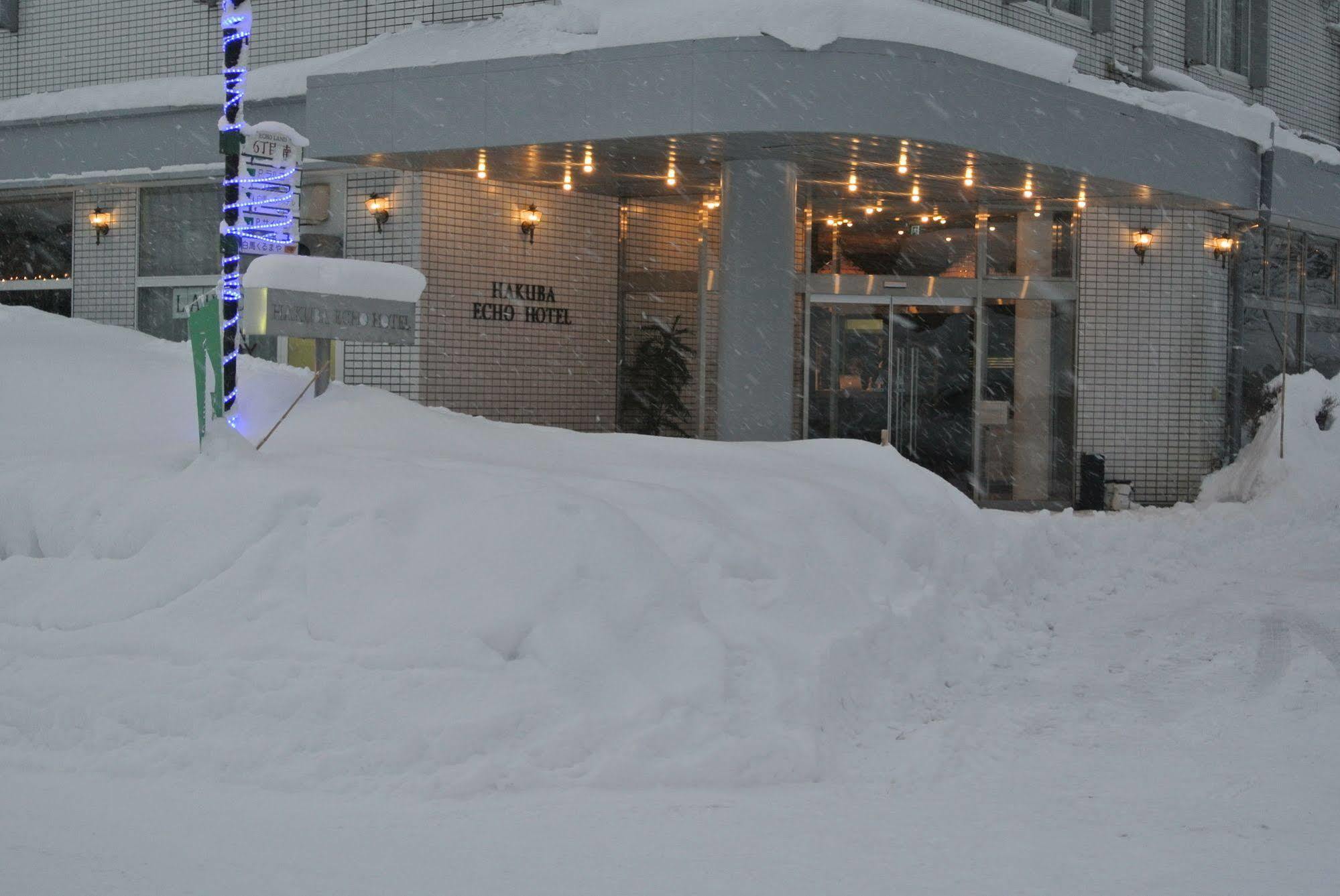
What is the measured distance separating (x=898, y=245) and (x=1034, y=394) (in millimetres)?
2463

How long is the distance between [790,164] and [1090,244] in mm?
4868

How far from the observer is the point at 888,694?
7375 millimetres

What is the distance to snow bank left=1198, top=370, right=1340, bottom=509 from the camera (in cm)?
1600

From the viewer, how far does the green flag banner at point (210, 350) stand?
8.80m

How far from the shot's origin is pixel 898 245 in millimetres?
16875

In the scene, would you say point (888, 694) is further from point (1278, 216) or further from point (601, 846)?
point (1278, 216)

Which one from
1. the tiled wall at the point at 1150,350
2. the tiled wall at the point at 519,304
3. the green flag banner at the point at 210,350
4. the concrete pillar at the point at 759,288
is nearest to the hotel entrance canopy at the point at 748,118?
the concrete pillar at the point at 759,288

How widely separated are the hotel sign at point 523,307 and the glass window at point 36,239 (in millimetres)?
6717

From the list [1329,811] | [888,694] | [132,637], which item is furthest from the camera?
[888,694]

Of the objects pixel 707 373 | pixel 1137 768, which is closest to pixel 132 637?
pixel 1137 768

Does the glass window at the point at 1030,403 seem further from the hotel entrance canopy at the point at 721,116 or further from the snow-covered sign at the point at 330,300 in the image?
the snow-covered sign at the point at 330,300

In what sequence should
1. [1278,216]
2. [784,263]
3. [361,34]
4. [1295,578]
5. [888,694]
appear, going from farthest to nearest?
[1278,216], [361,34], [784,263], [1295,578], [888,694]

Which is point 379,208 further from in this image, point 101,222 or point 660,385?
point 101,222

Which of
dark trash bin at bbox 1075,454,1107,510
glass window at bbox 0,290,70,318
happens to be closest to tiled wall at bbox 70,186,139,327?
glass window at bbox 0,290,70,318
